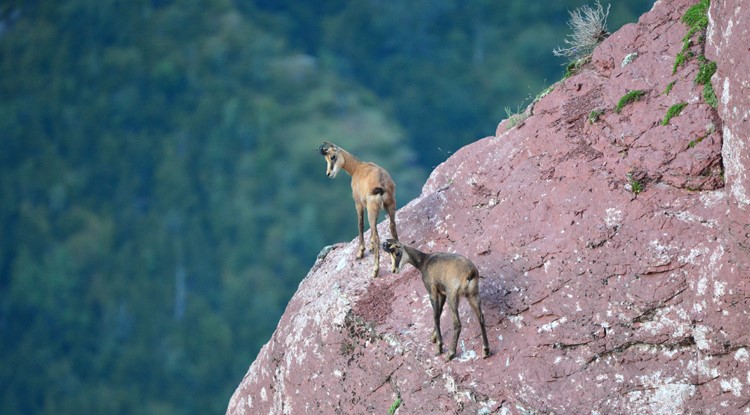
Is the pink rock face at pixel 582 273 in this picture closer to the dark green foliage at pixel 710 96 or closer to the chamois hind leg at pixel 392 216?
the dark green foliage at pixel 710 96

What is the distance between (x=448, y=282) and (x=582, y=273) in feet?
5.98

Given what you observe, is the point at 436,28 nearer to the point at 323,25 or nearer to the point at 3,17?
the point at 323,25

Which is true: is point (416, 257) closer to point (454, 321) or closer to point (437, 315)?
point (437, 315)

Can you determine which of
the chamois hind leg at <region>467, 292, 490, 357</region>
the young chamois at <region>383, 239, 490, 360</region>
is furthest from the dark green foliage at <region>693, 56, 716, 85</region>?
the chamois hind leg at <region>467, 292, 490, 357</region>

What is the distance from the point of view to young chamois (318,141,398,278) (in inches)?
677

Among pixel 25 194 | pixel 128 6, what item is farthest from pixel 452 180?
pixel 128 6

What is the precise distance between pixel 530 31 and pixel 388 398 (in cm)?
10462

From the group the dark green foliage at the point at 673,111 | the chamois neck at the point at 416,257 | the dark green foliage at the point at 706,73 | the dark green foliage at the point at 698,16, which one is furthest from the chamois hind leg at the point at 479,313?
the dark green foliage at the point at 698,16

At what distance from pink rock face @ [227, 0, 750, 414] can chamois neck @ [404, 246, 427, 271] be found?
2.21 feet

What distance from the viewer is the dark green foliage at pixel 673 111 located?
15508 mm

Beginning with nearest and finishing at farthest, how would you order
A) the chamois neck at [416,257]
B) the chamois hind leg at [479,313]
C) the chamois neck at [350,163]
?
the chamois hind leg at [479,313]
the chamois neck at [416,257]
the chamois neck at [350,163]

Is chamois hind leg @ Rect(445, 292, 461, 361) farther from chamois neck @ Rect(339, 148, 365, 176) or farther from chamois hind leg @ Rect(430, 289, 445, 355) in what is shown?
chamois neck @ Rect(339, 148, 365, 176)

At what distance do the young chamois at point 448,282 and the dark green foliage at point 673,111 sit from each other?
3482 mm

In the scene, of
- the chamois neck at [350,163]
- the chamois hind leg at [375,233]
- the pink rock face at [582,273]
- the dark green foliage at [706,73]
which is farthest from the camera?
the chamois neck at [350,163]
